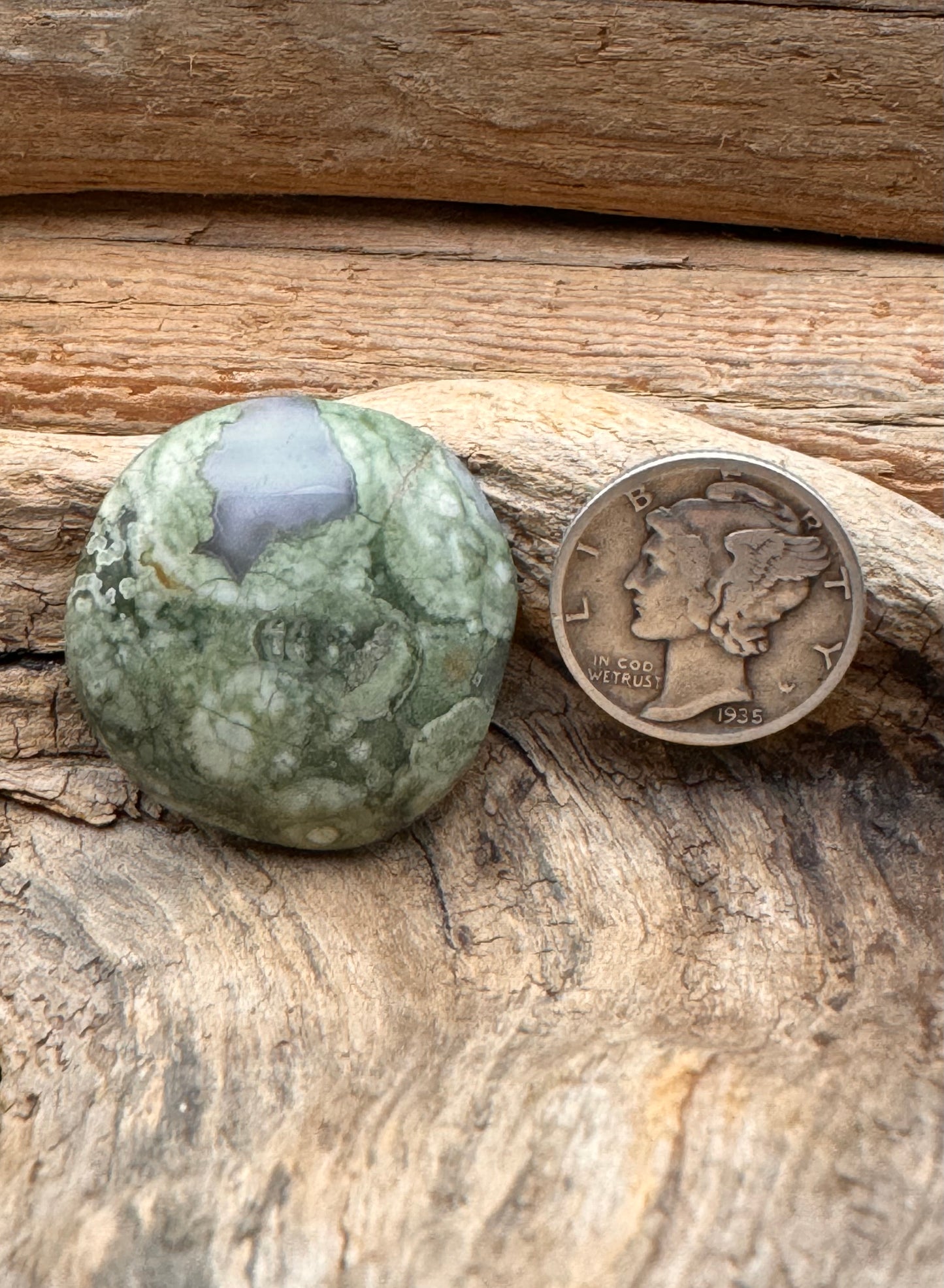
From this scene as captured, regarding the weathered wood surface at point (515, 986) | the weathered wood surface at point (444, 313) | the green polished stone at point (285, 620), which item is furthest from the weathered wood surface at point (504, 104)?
the green polished stone at point (285, 620)

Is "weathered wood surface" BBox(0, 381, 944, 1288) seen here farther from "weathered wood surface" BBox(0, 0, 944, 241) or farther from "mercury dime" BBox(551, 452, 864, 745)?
"weathered wood surface" BBox(0, 0, 944, 241)

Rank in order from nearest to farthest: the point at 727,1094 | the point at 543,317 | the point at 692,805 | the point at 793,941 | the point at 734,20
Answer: the point at 727,1094 < the point at 793,941 < the point at 692,805 < the point at 734,20 < the point at 543,317

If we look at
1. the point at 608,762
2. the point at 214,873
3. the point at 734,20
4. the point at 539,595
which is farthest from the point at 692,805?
the point at 734,20

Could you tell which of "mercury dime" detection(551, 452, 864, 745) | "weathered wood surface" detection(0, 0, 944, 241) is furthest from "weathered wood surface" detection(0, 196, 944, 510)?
"mercury dime" detection(551, 452, 864, 745)

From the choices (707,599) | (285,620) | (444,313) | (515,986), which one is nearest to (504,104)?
(444,313)

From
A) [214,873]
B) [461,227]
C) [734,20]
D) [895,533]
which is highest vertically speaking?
[734,20]

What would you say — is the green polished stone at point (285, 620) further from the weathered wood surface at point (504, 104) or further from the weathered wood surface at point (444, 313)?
the weathered wood surface at point (504, 104)

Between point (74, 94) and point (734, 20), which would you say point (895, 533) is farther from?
point (74, 94)
